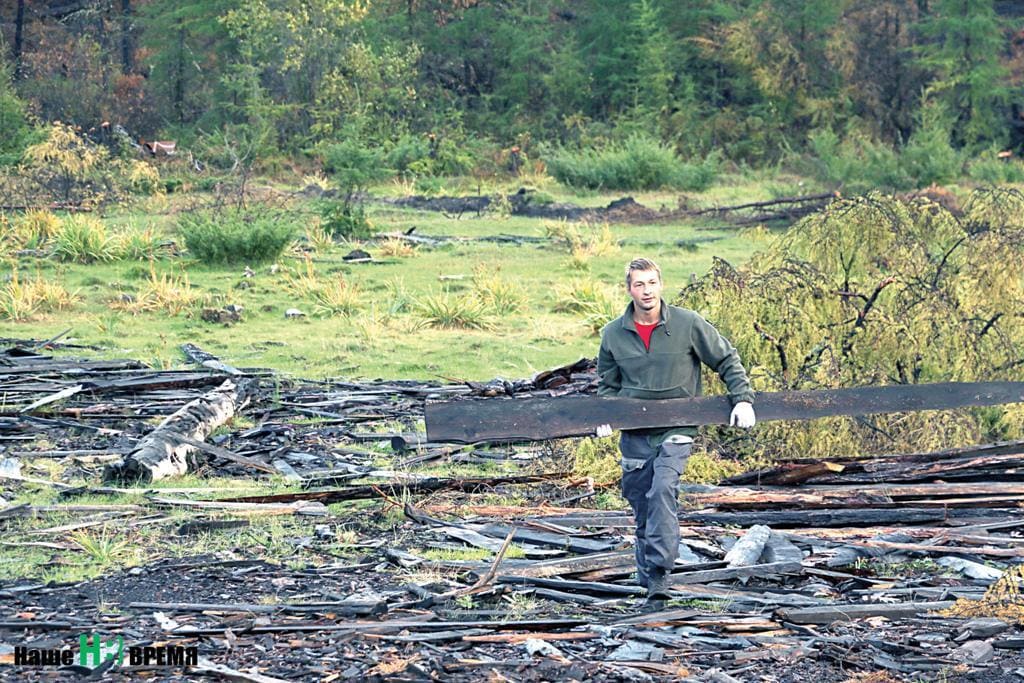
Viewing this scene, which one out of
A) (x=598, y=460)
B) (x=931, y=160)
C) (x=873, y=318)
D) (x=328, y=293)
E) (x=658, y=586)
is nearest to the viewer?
(x=658, y=586)

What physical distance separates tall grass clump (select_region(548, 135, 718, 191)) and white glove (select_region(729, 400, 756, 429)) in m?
26.6

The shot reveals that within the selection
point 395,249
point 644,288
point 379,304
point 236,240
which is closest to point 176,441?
point 644,288

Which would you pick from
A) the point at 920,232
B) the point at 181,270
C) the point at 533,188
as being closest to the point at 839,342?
the point at 920,232

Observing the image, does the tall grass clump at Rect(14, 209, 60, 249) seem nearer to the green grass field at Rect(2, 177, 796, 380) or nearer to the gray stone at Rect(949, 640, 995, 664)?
the green grass field at Rect(2, 177, 796, 380)

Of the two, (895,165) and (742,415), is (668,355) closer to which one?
(742,415)

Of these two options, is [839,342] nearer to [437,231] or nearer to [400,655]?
[400,655]

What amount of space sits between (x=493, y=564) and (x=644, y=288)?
147 cm

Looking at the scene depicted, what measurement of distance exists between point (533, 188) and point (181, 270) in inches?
557

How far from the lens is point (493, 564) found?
22.0 ft

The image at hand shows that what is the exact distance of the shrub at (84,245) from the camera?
20469 millimetres

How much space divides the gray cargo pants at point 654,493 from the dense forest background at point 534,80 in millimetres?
26972

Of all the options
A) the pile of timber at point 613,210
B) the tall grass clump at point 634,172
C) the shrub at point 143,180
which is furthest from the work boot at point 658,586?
the tall grass clump at point 634,172

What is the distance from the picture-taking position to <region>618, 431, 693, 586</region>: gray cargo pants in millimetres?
6344

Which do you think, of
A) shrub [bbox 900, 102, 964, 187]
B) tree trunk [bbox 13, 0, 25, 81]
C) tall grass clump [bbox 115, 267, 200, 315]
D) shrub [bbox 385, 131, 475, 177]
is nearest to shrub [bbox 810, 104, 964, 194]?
shrub [bbox 900, 102, 964, 187]
